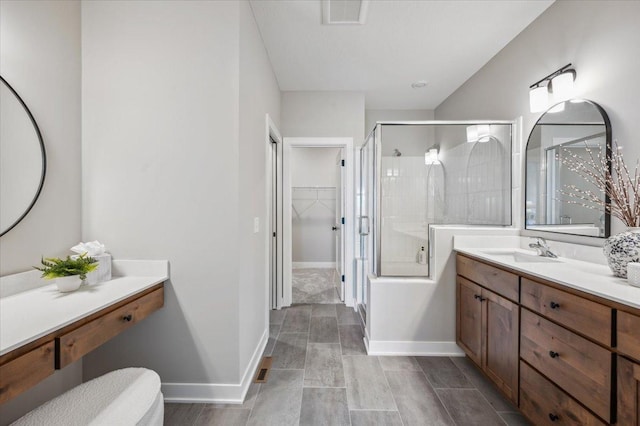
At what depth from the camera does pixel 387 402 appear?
179 centimetres

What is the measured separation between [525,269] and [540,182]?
1000 mm

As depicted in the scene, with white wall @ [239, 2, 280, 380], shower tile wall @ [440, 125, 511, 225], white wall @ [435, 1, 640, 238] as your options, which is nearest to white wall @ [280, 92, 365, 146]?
white wall @ [239, 2, 280, 380]

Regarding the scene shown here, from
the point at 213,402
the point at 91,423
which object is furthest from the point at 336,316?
the point at 91,423

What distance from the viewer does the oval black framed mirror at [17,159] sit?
4.33 ft

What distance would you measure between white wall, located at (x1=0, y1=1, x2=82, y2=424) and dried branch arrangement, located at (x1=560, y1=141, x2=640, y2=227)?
303 cm

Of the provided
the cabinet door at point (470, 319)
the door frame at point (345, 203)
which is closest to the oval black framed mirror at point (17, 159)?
the door frame at point (345, 203)

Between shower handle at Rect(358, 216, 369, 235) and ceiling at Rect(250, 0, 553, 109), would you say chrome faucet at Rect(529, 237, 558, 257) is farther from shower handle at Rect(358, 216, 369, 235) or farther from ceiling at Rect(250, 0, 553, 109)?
ceiling at Rect(250, 0, 553, 109)

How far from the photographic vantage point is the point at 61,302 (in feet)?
4.16

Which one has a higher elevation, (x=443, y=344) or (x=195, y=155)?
(x=195, y=155)

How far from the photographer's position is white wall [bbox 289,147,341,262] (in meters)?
5.64

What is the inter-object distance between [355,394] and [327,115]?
287cm

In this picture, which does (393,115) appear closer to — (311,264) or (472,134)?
(472,134)

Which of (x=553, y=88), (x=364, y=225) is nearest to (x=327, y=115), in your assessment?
(x=364, y=225)

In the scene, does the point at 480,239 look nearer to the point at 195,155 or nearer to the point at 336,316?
the point at 336,316
